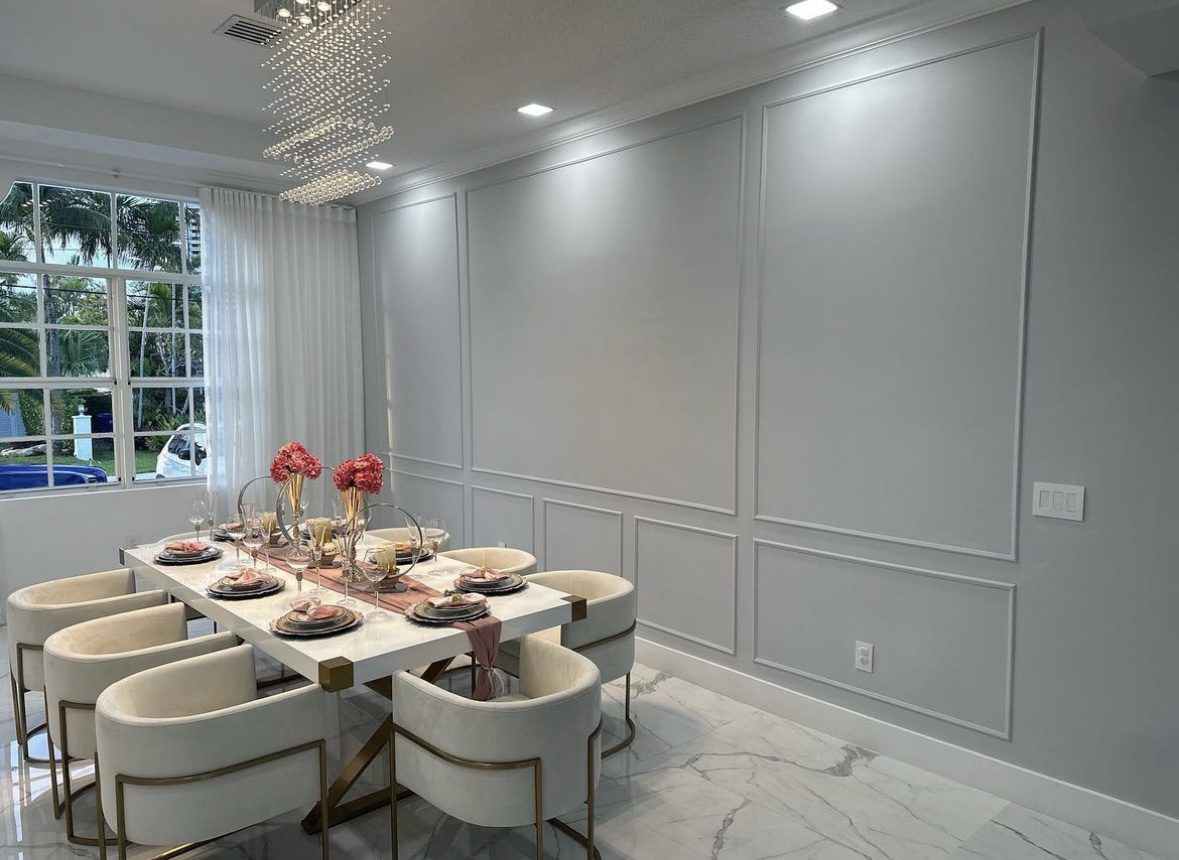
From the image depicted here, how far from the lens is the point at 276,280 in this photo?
5.56 m

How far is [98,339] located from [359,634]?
380cm

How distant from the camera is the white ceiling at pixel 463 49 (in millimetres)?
3014

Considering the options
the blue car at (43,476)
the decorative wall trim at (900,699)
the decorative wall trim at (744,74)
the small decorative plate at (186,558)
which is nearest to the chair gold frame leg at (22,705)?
the small decorative plate at (186,558)

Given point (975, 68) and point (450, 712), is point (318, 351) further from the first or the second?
point (975, 68)

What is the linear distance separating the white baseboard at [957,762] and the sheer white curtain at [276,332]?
325 cm

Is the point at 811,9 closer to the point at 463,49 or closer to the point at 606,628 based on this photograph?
the point at 463,49

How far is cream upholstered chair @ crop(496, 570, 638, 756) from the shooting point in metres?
3.03

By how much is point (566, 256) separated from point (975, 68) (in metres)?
2.23

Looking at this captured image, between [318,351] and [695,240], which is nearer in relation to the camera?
[695,240]

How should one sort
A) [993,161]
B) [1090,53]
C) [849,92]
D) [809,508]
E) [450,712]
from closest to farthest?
[450,712] < [1090,53] < [993,161] < [849,92] < [809,508]

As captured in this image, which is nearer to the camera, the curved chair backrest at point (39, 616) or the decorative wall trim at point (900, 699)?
the decorative wall trim at point (900, 699)

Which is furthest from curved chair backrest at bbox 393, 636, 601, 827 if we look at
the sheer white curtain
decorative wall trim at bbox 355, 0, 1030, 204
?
the sheer white curtain

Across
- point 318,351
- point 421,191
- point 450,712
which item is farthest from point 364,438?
point 450,712

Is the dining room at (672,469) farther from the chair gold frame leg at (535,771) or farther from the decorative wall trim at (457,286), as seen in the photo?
the decorative wall trim at (457,286)
